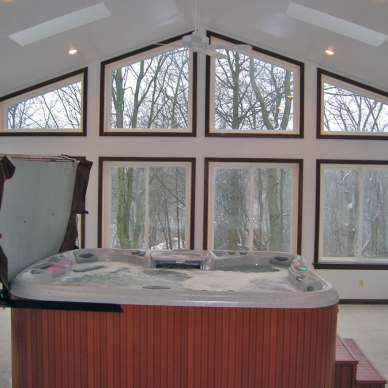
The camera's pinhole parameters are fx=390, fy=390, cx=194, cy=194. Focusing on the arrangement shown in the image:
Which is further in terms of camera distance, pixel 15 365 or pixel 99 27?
pixel 99 27

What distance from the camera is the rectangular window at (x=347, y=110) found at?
482 centimetres

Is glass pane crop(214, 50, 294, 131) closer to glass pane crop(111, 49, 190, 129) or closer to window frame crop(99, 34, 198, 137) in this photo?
window frame crop(99, 34, 198, 137)

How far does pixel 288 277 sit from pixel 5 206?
213 centimetres

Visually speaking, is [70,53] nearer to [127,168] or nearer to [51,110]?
[51,110]

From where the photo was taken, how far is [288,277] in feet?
10.2

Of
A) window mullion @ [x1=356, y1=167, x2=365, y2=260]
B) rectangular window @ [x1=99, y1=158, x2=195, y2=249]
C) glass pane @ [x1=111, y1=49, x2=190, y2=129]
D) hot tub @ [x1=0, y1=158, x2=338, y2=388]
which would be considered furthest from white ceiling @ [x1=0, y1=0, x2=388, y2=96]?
hot tub @ [x1=0, y1=158, x2=338, y2=388]

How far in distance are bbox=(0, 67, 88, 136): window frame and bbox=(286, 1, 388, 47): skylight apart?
2.59 meters

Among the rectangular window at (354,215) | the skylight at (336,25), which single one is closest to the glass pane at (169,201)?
the rectangular window at (354,215)

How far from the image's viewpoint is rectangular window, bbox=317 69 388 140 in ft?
15.8

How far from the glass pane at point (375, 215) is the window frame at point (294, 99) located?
Answer: 110 centimetres

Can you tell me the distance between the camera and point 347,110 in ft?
15.9

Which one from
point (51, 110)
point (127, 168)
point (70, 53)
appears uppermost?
point (70, 53)

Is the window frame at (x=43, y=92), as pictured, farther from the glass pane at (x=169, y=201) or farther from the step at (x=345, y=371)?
the step at (x=345, y=371)

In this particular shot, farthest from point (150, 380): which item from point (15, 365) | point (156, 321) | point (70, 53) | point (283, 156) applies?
point (70, 53)
